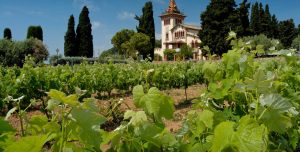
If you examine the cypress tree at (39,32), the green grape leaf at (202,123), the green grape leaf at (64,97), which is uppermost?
the cypress tree at (39,32)

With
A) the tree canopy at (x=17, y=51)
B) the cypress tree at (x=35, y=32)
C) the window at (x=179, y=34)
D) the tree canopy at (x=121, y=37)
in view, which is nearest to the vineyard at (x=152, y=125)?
the tree canopy at (x=17, y=51)

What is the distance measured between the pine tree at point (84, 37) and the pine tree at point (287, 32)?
3506 centimetres

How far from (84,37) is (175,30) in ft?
102

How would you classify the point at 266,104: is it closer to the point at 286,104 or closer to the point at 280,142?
the point at 286,104

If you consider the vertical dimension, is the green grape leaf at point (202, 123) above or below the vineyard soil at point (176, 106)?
above

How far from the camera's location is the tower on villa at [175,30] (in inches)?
2901

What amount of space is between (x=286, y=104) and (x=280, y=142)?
1.94 ft

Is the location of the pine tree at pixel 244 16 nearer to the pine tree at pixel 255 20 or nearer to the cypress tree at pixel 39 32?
the pine tree at pixel 255 20

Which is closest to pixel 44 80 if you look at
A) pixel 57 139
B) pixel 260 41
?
pixel 57 139

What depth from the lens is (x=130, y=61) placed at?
43.4ft

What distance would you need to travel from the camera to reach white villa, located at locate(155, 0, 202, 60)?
73.6 metres

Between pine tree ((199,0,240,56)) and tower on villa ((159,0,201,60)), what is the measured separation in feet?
64.9

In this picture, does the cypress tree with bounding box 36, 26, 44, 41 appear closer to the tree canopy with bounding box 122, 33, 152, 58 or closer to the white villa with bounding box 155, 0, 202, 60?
the tree canopy with bounding box 122, 33, 152, 58

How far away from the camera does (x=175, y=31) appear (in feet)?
252
